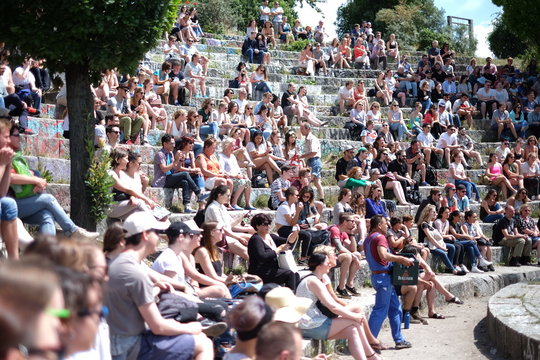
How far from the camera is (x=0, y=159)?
21.7 feet

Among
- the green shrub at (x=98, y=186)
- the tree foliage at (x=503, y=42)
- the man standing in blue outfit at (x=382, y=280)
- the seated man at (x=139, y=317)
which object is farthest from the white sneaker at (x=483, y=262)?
the tree foliage at (x=503, y=42)

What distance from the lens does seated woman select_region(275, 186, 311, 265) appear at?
11617mm

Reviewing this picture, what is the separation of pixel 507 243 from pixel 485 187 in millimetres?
2673

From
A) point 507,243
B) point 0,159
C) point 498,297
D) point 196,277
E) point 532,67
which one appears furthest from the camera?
point 532,67

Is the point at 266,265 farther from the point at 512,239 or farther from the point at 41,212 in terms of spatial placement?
the point at 512,239

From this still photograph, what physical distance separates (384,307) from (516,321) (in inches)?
64.9

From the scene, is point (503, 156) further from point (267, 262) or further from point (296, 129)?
point (267, 262)

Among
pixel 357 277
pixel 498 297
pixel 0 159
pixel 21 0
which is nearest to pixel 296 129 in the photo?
pixel 357 277

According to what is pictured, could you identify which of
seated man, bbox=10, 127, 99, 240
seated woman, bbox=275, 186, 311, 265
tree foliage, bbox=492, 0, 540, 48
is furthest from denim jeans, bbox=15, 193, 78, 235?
tree foliage, bbox=492, 0, 540, 48

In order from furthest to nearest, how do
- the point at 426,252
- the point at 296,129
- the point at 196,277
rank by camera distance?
the point at 296,129 < the point at 426,252 < the point at 196,277

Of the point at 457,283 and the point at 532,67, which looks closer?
the point at 457,283

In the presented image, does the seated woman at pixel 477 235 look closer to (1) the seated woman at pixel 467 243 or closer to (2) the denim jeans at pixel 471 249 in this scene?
(1) the seated woman at pixel 467 243

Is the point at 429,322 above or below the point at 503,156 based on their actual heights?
below

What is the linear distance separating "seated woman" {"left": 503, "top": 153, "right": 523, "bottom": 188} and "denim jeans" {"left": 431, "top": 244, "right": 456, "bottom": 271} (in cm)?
500
